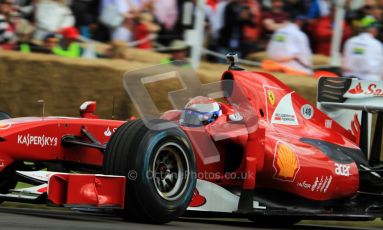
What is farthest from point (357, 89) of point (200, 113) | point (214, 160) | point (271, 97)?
point (214, 160)

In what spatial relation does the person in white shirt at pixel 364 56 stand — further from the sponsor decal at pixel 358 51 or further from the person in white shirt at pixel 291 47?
the person in white shirt at pixel 291 47

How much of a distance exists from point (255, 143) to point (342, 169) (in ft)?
3.76

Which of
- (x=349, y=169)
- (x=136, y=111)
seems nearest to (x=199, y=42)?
(x=136, y=111)

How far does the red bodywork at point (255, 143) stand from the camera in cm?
740

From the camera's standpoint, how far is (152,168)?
6.65 m

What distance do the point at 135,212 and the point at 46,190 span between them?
2.38 ft

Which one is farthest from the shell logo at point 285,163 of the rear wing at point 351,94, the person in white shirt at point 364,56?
the person in white shirt at point 364,56

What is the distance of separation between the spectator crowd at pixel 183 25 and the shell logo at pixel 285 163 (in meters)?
5.00

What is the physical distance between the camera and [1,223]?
6191 millimetres

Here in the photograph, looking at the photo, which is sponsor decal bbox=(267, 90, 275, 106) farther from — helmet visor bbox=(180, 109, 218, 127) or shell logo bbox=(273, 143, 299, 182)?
helmet visor bbox=(180, 109, 218, 127)

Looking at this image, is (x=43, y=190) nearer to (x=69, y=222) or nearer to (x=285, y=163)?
(x=69, y=222)

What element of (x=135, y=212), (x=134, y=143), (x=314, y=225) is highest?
(x=134, y=143)

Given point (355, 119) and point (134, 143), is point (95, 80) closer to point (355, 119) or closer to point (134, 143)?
point (355, 119)

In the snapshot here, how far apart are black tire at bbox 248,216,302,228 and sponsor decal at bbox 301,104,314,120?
100 cm
